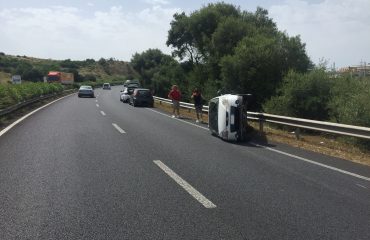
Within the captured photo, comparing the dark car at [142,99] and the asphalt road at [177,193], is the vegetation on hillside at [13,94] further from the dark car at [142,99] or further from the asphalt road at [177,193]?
the asphalt road at [177,193]

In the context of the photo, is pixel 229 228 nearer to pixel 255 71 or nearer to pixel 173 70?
pixel 255 71

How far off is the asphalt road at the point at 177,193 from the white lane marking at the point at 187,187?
17 mm

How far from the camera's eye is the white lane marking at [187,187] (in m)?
6.16

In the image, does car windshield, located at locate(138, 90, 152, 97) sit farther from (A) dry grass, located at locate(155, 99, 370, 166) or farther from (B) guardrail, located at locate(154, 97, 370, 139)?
(A) dry grass, located at locate(155, 99, 370, 166)

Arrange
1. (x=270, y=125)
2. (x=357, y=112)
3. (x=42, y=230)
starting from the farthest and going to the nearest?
(x=270, y=125), (x=357, y=112), (x=42, y=230)

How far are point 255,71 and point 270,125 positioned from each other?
423 inches

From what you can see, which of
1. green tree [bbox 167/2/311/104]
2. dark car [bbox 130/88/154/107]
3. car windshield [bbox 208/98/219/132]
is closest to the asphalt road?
car windshield [bbox 208/98/219/132]

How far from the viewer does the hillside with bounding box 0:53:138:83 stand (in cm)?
11294

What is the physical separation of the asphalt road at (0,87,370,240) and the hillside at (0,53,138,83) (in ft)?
331

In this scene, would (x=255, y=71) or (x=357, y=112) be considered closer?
(x=357, y=112)

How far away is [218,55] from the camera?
39.8m

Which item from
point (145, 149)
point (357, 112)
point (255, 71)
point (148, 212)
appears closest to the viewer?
point (148, 212)

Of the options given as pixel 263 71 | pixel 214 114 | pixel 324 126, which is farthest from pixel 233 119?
pixel 263 71

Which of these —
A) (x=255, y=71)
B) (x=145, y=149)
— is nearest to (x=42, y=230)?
(x=145, y=149)
